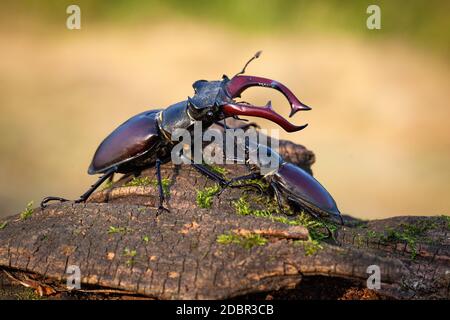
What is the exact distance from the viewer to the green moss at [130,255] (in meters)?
2.28

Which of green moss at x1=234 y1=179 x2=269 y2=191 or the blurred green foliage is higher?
the blurred green foliage

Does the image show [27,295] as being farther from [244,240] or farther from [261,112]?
[261,112]

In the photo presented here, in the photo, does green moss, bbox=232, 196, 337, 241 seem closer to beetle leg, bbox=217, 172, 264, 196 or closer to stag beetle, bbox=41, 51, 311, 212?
beetle leg, bbox=217, 172, 264, 196

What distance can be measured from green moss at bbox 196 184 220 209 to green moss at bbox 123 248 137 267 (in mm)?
581

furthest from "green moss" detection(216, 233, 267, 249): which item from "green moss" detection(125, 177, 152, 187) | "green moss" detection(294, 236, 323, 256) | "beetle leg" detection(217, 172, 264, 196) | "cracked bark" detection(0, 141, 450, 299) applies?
"green moss" detection(125, 177, 152, 187)

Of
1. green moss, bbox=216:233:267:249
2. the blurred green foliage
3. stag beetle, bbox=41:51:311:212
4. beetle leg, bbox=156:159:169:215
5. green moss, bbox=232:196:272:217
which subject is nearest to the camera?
green moss, bbox=216:233:267:249

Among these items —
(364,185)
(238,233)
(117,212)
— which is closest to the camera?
(238,233)

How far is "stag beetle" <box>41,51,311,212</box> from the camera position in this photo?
10.5ft

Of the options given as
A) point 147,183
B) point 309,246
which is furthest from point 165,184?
point 309,246

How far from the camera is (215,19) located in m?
8.38

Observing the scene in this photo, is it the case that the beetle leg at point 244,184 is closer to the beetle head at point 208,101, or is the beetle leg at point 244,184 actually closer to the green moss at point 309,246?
the beetle head at point 208,101

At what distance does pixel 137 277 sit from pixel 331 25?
21.8 feet
